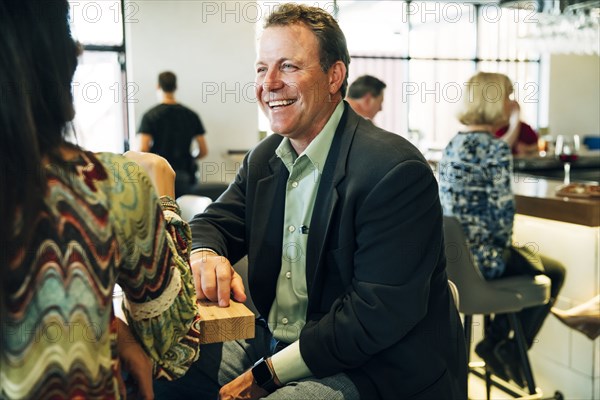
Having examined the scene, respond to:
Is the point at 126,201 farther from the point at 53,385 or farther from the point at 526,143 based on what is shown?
the point at 526,143

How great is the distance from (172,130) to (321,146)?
377 centimetres

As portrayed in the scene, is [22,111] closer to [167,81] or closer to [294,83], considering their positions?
[294,83]

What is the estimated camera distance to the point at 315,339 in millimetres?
1401

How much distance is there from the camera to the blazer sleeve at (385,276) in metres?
1.36

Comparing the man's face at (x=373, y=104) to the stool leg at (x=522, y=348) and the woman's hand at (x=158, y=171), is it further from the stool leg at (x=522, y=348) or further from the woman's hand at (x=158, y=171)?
the woman's hand at (x=158, y=171)

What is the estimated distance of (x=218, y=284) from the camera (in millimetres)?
1331

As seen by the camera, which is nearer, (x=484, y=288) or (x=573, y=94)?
(x=484, y=288)

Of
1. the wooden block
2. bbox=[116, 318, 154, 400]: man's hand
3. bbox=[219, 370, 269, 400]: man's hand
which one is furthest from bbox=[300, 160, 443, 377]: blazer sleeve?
bbox=[116, 318, 154, 400]: man's hand

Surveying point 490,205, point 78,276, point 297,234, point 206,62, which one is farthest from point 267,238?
point 206,62

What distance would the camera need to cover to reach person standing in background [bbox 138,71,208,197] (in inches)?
197

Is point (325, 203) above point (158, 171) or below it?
below

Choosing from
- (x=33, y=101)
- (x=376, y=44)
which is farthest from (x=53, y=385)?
(x=376, y=44)

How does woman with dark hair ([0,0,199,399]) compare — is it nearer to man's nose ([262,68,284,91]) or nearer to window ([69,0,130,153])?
man's nose ([262,68,284,91])

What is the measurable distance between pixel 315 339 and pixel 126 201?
0.66 m
